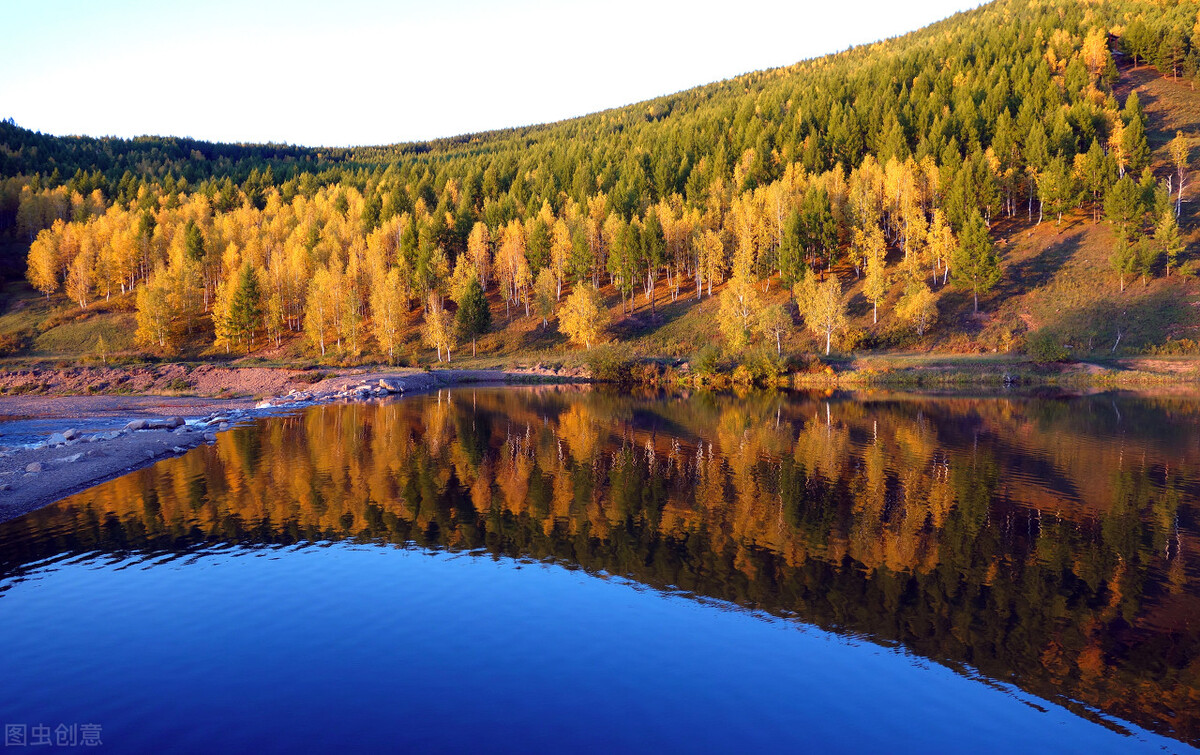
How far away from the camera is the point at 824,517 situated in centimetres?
2039

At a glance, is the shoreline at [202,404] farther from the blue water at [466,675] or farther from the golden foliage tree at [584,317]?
the blue water at [466,675]

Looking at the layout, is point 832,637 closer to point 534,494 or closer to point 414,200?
point 534,494

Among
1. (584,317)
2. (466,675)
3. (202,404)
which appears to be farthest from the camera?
(584,317)

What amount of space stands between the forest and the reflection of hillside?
42691mm

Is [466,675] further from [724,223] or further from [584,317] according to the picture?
[724,223]

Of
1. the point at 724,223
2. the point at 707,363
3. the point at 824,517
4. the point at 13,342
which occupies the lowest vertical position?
the point at 707,363

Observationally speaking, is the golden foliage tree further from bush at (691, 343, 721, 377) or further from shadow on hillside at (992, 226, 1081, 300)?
shadow on hillside at (992, 226, 1081, 300)

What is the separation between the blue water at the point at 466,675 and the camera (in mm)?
9586

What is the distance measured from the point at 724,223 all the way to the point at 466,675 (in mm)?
93838

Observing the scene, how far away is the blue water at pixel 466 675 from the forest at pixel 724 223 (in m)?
63.3

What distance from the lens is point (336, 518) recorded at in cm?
2111

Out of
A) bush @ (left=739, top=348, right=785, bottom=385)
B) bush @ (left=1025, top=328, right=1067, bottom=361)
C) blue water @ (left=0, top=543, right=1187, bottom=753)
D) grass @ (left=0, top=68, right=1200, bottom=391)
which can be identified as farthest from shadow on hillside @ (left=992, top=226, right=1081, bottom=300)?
blue water @ (left=0, top=543, right=1187, bottom=753)

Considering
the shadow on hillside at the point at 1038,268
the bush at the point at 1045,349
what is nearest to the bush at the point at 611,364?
the bush at the point at 1045,349

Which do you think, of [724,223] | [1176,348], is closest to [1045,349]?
[1176,348]
